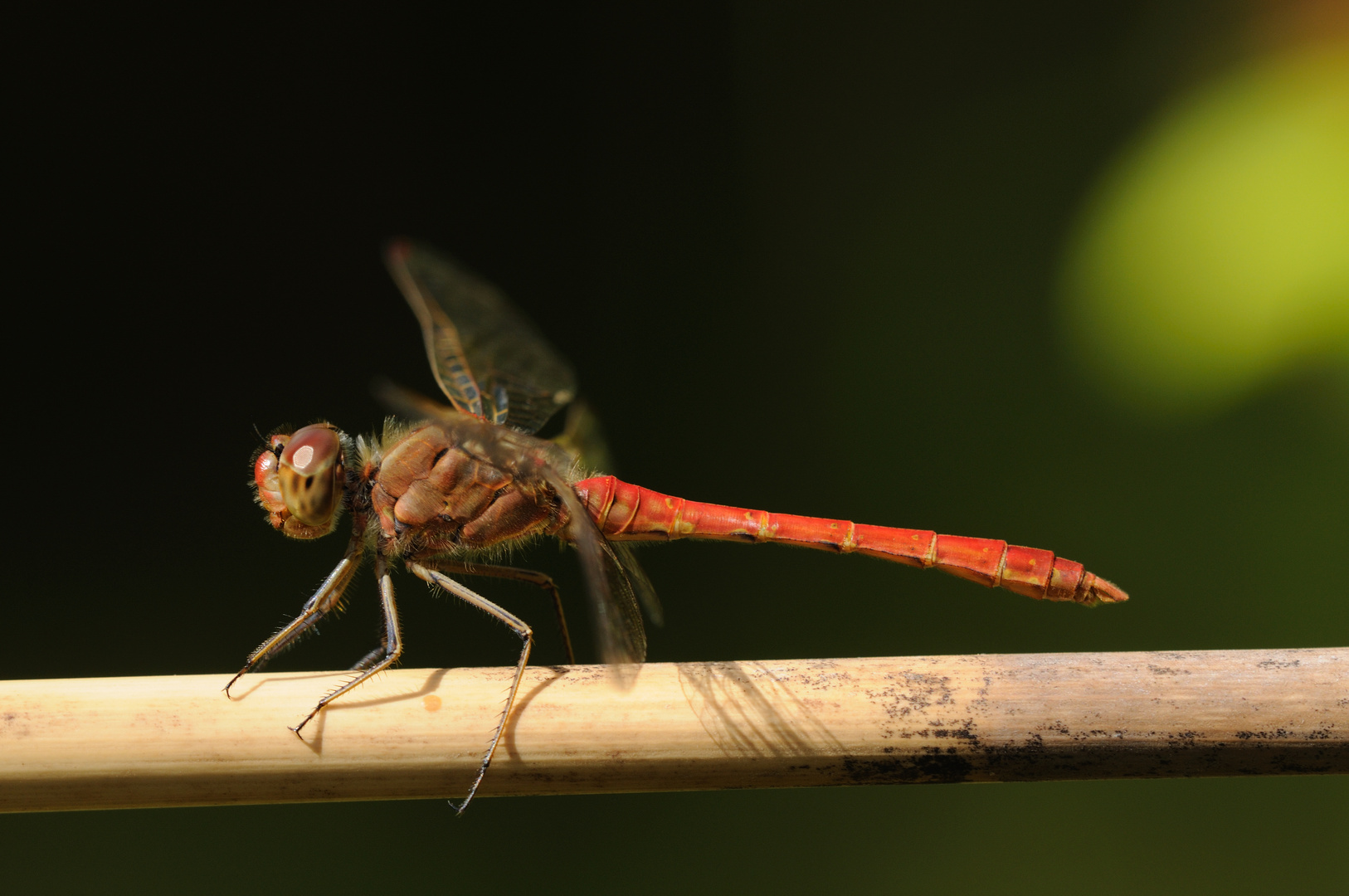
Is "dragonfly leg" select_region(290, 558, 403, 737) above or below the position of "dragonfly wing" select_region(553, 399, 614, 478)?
below

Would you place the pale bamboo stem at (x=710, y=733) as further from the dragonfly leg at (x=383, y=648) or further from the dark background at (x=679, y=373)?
the dark background at (x=679, y=373)

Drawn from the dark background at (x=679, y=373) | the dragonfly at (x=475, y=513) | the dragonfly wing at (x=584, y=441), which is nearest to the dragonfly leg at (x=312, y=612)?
the dragonfly at (x=475, y=513)

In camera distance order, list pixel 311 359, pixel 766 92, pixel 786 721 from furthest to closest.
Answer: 1. pixel 766 92
2. pixel 311 359
3. pixel 786 721

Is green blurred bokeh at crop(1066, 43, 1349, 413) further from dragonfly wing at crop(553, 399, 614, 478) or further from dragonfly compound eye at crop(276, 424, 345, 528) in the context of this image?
dragonfly compound eye at crop(276, 424, 345, 528)

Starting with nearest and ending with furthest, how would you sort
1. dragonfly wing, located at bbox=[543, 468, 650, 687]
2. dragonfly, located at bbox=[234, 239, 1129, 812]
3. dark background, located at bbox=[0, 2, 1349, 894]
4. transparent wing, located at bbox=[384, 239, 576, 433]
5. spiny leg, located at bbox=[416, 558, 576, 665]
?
dragonfly wing, located at bbox=[543, 468, 650, 687] < dragonfly, located at bbox=[234, 239, 1129, 812] < spiny leg, located at bbox=[416, 558, 576, 665] < transparent wing, located at bbox=[384, 239, 576, 433] < dark background, located at bbox=[0, 2, 1349, 894]

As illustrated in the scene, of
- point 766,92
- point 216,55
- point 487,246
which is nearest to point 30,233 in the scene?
point 216,55

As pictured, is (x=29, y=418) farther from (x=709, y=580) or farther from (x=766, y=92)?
(x=766, y=92)

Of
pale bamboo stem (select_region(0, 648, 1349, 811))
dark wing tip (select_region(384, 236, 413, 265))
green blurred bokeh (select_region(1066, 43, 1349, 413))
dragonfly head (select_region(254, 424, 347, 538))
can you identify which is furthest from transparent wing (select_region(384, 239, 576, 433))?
green blurred bokeh (select_region(1066, 43, 1349, 413))

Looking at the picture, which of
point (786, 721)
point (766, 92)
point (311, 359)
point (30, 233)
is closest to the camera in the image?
point (786, 721)
